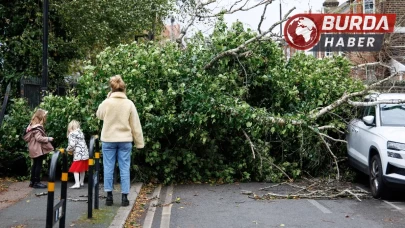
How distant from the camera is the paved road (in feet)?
25.7

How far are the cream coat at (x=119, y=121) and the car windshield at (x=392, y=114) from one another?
4.91 m

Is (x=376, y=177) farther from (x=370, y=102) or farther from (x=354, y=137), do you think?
(x=370, y=102)

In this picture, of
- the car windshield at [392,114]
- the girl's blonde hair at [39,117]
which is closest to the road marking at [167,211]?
the girl's blonde hair at [39,117]

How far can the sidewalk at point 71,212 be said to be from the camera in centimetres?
735

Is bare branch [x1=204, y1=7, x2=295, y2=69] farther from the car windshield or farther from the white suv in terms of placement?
the car windshield

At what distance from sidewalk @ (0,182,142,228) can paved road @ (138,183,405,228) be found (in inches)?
18.9

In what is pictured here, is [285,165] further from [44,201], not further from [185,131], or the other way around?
[44,201]

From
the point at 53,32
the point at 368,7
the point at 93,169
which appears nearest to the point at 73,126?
the point at 93,169

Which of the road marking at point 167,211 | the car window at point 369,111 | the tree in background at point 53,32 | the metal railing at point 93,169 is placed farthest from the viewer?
the tree in background at point 53,32

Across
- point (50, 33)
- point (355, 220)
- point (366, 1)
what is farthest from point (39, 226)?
point (366, 1)

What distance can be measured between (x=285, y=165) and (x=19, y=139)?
5906mm

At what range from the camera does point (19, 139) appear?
11.8m

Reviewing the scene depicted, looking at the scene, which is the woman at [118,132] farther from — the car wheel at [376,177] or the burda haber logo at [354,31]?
the burda haber logo at [354,31]

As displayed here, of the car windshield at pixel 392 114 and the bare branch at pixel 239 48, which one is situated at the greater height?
the bare branch at pixel 239 48
